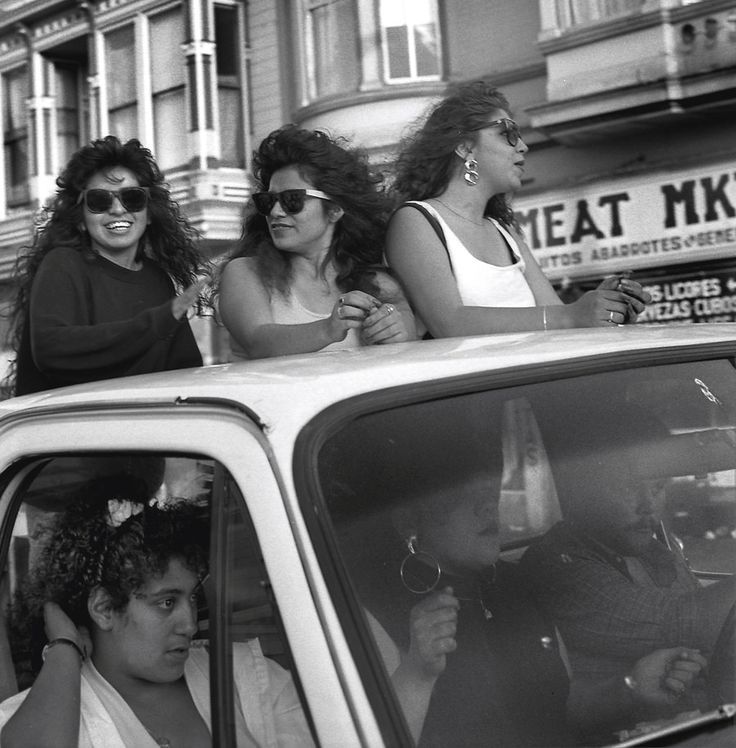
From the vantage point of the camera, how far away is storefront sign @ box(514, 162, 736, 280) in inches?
384

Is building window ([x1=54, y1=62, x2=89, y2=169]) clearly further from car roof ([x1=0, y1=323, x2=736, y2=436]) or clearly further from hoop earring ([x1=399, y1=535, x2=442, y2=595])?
hoop earring ([x1=399, y1=535, x2=442, y2=595])

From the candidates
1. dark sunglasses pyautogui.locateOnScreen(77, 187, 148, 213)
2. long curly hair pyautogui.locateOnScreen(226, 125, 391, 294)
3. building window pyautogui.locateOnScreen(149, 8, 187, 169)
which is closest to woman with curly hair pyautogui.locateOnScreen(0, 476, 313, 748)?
long curly hair pyautogui.locateOnScreen(226, 125, 391, 294)

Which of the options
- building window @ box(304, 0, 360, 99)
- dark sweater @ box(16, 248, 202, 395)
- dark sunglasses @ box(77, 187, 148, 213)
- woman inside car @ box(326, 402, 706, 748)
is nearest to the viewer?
woman inside car @ box(326, 402, 706, 748)

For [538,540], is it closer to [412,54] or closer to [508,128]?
[508,128]

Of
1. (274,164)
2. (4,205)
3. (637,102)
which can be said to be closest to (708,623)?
(274,164)

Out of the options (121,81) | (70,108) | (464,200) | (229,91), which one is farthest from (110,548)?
(70,108)

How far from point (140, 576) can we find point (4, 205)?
16021mm

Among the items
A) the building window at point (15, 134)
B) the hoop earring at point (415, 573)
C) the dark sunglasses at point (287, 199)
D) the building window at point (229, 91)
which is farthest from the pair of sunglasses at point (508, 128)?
the building window at point (15, 134)

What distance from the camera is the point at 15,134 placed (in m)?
17.1

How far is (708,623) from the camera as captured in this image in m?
1.77

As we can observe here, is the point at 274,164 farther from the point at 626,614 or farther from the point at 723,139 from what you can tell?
the point at 723,139

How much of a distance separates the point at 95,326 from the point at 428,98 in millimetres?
9301

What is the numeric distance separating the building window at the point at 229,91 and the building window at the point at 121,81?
1487 mm

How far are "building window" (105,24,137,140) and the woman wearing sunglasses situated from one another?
1243 cm
